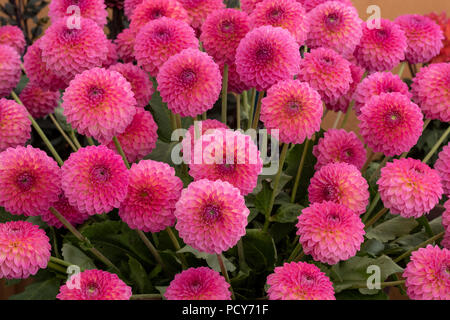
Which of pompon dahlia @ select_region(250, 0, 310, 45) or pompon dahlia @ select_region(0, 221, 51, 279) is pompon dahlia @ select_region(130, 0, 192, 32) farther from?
pompon dahlia @ select_region(0, 221, 51, 279)

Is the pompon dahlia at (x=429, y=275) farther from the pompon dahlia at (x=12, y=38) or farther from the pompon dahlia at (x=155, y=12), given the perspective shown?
the pompon dahlia at (x=12, y=38)

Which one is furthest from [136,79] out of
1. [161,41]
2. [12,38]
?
[12,38]

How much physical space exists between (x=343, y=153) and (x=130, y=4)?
20 centimetres

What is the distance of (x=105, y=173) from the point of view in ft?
0.83

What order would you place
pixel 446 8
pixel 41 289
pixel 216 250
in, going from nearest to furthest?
pixel 216 250 < pixel 41 289 < pixel 446 8

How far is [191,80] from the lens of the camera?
0.91 ft

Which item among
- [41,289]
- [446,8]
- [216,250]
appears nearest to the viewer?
[216,250]

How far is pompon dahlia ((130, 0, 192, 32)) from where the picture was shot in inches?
13.2

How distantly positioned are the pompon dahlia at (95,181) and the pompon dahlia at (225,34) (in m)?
0.11

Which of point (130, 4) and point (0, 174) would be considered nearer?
point (0, 174)

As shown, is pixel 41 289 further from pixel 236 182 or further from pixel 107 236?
pixel 236 182
